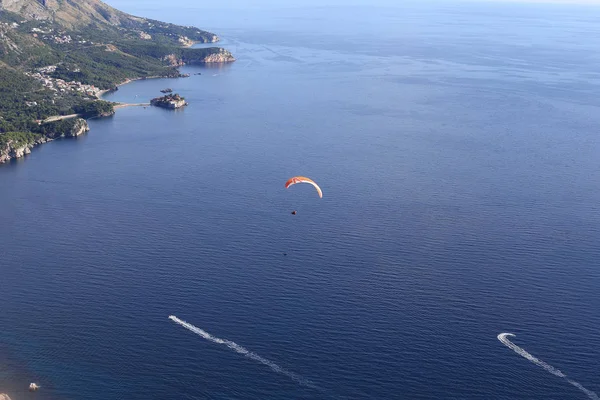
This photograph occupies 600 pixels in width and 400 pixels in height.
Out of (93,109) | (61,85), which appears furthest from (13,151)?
(61,85)

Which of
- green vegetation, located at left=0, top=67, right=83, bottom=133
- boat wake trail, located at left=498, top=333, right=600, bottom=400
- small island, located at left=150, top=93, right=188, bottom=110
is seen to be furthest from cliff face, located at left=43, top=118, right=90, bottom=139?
boat wake trail, located at left=498, top=333, right=600, bottom=400

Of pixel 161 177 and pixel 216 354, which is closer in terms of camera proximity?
pixel 216 354

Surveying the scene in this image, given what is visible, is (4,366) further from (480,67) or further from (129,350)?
(480,67)

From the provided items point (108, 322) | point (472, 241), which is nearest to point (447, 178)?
point (472, 241)

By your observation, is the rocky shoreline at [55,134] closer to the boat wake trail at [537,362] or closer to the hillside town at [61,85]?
the hillside town at [61,85]

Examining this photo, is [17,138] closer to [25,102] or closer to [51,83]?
[25,102]

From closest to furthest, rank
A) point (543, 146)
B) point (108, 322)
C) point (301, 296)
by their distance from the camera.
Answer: point (108, 322), point (301, 296), point (543, 146)

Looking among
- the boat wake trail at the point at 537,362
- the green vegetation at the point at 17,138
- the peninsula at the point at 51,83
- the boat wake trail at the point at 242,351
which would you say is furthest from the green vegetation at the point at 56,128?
the boat wake trail at the point at 537,362
